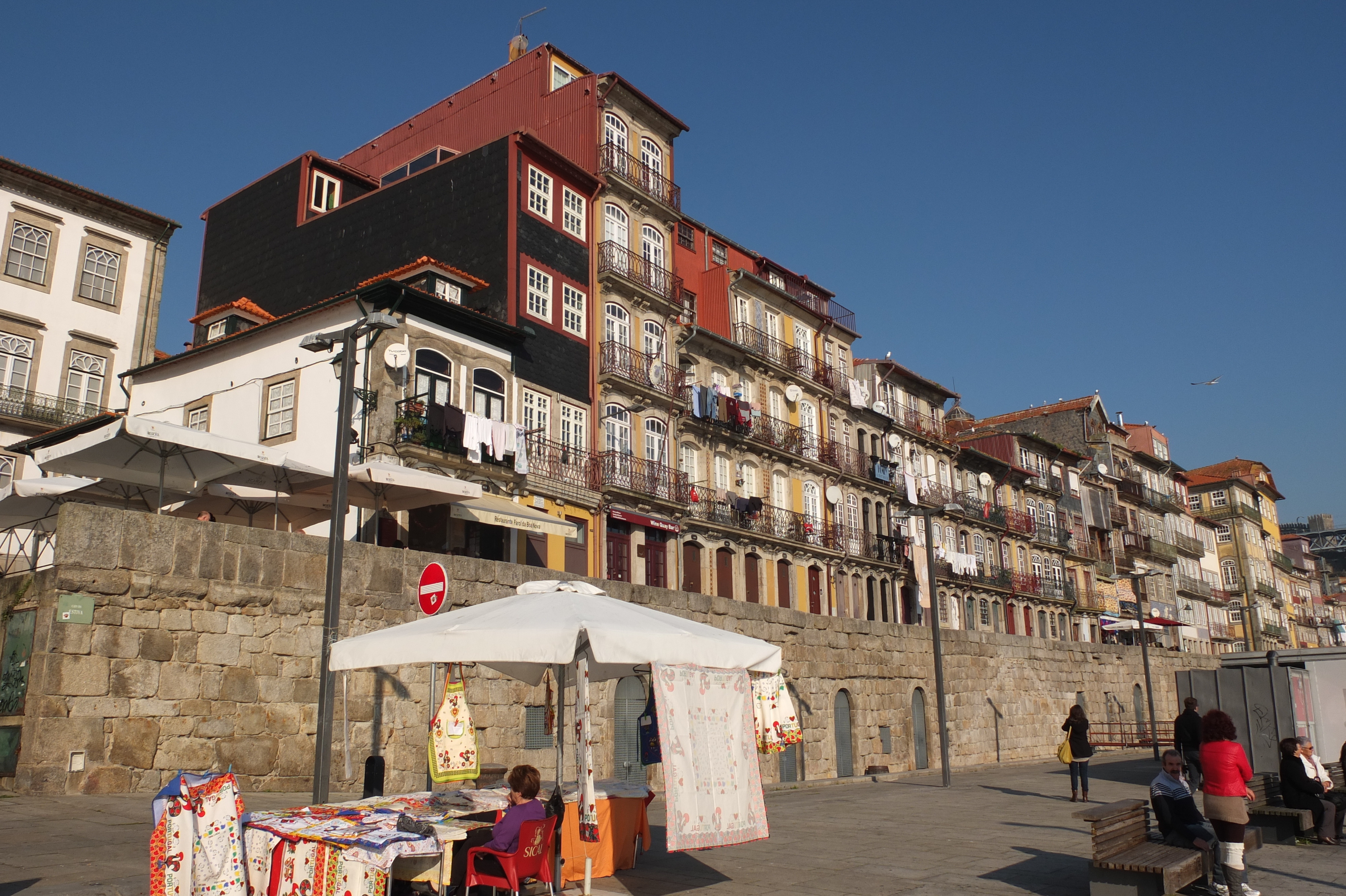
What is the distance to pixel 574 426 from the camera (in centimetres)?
2669

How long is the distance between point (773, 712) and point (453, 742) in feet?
9.69

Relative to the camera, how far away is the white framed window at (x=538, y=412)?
994 inches

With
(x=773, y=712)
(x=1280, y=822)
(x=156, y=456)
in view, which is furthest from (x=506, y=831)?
(x=156, y=456)

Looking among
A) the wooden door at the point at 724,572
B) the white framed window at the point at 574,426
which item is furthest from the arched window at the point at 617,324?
the wooden door at the point at 724,572

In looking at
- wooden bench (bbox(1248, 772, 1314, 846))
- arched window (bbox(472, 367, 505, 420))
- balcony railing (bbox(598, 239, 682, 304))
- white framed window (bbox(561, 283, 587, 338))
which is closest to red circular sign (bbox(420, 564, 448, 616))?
wooden bench (bbox(1248, 772, 1314, 846))

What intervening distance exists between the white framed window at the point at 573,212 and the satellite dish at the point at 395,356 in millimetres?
7337

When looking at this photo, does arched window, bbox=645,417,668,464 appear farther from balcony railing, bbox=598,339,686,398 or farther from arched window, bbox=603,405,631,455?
A: balcony railing, bbox=598,339,686,398

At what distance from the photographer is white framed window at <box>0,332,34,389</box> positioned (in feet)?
84.9

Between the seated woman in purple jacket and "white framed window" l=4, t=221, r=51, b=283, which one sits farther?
"white framed window" l=4, t=221, r=51, b=283

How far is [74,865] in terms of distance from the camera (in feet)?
27.5

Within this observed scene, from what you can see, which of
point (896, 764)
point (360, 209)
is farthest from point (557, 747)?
point (360, 209)

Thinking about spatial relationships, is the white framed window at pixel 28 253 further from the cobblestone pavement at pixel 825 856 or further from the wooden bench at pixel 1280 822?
the wooden bench at pixel 1280 822

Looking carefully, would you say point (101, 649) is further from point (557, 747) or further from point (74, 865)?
point (557, 747)

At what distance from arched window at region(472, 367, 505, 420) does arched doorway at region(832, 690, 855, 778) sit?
34.9 feet
